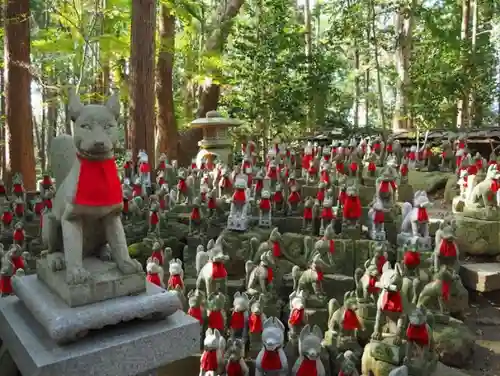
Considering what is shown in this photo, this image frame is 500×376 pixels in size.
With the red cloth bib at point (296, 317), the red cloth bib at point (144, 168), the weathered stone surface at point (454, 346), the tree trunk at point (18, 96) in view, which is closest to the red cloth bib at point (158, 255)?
the red cloth bib at point (296, 317)

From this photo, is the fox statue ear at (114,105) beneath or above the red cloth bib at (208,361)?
above

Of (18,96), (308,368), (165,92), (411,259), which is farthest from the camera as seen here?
(165,92)

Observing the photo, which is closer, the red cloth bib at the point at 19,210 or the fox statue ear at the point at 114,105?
the fox statue ear at the point at 114,105

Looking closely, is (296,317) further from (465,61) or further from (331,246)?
(465,61)

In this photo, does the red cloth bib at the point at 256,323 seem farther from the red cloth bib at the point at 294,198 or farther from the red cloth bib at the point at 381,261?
the red cloth bib at the point at 294,198

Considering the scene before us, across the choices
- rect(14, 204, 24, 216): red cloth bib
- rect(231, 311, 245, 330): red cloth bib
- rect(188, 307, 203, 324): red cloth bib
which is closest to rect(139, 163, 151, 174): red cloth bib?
rect(14, 204, 24, 216): red cloth bib

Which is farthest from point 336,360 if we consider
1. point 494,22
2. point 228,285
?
point 494,22

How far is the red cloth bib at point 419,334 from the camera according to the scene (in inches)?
177

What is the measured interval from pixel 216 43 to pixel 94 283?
12.3 m

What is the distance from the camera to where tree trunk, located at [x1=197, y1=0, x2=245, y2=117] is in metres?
13.6

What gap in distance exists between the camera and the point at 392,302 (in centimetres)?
493

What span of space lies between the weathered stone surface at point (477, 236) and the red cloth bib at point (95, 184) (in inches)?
250

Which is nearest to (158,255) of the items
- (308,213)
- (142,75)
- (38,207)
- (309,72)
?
(308,213)

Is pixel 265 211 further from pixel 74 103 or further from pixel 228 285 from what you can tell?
pixel 74 103
